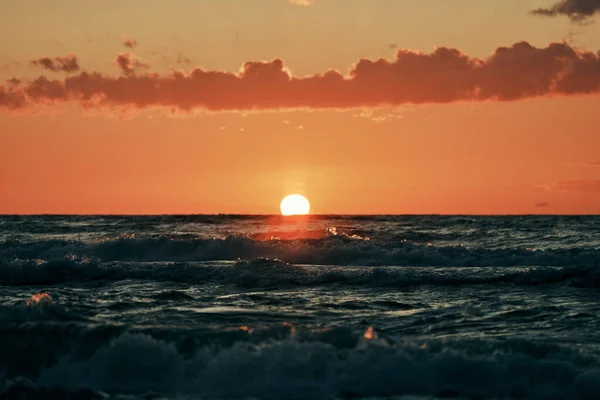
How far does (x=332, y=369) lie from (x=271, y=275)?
11364 millimetres

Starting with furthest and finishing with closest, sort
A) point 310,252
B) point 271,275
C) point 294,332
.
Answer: point 310,252 < point 271,275 < point 294,332

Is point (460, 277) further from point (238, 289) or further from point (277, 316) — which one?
point (277, 316)

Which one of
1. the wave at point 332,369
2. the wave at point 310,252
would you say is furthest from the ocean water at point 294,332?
the wave at point 310,252

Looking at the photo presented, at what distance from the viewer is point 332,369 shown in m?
12.0

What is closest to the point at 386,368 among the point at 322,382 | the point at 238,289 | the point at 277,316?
the point at 322,382

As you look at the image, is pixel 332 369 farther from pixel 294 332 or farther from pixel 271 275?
pixel 271 275

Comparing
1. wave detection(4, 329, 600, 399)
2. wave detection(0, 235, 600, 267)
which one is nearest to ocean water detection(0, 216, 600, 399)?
wave detection(4, 329, 600, 399)

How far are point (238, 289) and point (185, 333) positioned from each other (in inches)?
289

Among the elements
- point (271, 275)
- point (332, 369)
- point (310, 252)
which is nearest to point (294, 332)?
point (332, 369)

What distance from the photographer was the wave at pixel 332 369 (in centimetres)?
1138

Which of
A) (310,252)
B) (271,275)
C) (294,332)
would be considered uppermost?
(310,252)

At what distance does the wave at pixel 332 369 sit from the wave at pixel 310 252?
657 inches

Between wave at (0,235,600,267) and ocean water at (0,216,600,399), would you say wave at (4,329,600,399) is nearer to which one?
ocean water at (0,216,600,399)

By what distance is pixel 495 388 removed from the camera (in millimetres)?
11391
